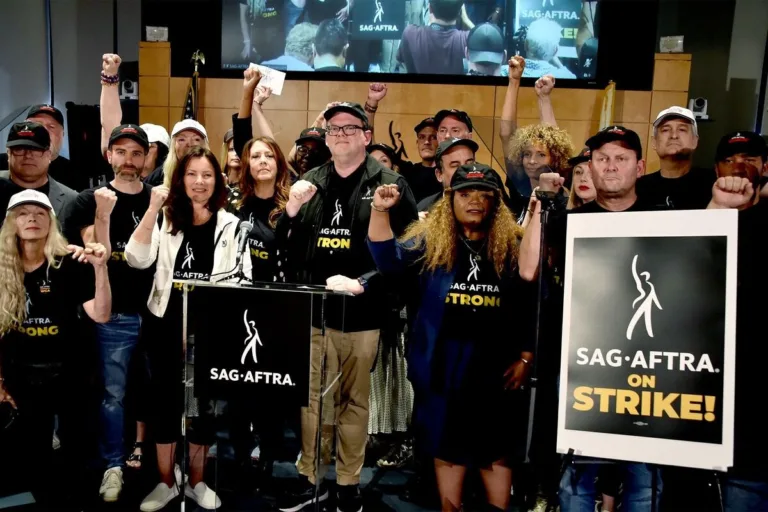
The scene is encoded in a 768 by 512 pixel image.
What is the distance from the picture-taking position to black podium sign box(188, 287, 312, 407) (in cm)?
217

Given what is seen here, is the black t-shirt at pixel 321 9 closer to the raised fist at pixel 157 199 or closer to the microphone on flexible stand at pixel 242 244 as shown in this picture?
the raised fist at pixel 157 199

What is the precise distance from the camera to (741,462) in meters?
2.13

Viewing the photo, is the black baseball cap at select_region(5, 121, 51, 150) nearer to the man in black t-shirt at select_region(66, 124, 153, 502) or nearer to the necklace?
the man in black t-shirt at select_region(66, 124, 153, 502)

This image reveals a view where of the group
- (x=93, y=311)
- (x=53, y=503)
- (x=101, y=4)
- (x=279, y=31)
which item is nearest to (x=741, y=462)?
(x=93, y=311)

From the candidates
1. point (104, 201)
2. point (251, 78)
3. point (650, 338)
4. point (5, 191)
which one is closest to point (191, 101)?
point (251, 78)

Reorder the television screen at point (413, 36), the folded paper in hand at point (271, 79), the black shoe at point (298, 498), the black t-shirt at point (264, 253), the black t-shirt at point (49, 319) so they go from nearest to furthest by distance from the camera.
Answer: the black shoe at point (298, 498) < the black t-shirt at point (49, 319) < the black t-shirt at point (264, 253) < the folded paper in hand at point (271, 79) < the television screen at point (413, 36)

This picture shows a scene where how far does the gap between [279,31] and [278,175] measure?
4310 millimetres

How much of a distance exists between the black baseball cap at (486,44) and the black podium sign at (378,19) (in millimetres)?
759

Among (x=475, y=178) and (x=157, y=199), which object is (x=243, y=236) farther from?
(x=475, y=178)

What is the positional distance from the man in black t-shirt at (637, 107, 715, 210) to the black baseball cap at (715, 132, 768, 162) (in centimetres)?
22

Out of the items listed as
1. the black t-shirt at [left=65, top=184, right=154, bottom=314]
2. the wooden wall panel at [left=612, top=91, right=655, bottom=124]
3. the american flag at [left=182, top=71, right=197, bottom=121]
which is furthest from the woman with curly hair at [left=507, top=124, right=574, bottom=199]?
the american flag at [left=182, top=71, right=197, bottom=121]

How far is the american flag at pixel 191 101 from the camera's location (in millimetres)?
6552

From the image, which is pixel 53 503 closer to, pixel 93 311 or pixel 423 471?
pixel 93 311

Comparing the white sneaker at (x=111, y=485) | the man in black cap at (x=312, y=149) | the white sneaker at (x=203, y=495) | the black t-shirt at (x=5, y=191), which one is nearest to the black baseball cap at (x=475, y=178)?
the man in black cap at (x=312, y=149)
